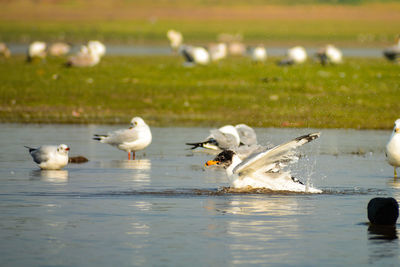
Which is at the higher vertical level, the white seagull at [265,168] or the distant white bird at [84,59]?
the distant white bird at [84,59]

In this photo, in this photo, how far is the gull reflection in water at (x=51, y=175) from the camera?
1741 centimetres

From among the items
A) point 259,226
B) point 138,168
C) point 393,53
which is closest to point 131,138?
point 138,168

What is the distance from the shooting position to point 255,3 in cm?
15288

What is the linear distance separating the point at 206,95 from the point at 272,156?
60.1 ft

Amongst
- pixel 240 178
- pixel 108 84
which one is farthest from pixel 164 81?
pixel 240 178

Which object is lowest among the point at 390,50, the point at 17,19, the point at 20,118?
the point at 20,118

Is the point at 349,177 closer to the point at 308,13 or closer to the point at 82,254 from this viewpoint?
the point at 82,254

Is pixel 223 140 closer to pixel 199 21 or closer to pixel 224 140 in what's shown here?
pixel 224 140

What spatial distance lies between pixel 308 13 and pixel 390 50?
89.0 metres

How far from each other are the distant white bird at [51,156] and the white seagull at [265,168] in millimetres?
3795

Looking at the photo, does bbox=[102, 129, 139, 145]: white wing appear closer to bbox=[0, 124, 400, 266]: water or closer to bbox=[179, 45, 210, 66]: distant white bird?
bbox=[0, 124, 400, 266]: water

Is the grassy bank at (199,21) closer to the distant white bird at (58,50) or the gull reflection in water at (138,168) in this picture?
the distant white bird at (58,50)

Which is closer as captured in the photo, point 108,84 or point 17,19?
point 108,84

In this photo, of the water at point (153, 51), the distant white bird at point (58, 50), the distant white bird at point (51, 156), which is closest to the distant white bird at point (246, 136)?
the distant white bird at point (51, 156)
